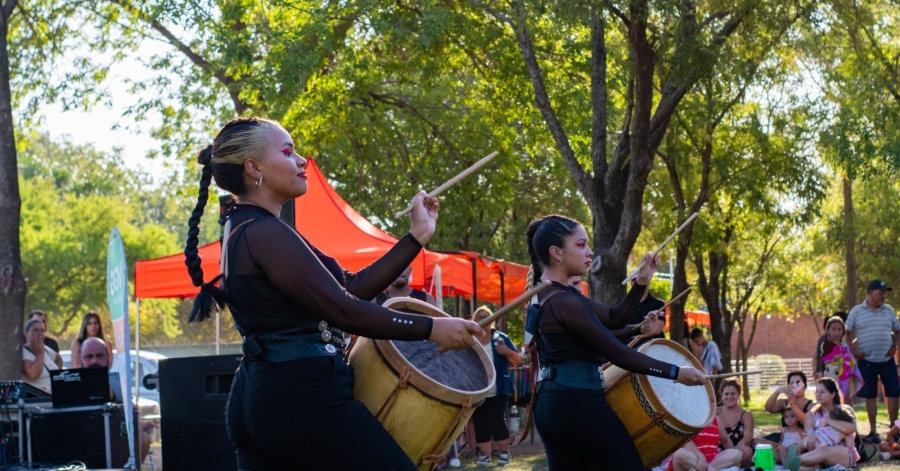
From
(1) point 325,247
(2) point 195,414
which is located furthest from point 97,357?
(2) point 195,414

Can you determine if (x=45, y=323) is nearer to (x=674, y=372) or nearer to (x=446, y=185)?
(x=674, y=372)

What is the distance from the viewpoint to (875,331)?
13242 mm

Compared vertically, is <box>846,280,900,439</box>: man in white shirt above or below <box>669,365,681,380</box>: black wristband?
below

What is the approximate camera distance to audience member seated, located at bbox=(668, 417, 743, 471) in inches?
390

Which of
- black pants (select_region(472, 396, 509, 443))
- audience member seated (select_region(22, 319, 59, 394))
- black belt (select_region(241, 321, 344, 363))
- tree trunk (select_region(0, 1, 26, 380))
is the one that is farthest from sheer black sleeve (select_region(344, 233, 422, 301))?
black pants (select_region(472, 396, 509, 443))

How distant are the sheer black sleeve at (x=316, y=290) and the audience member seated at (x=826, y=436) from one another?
7.72 meters

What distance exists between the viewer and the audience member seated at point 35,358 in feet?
36.0

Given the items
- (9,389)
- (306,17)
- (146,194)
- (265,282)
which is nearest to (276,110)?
(306,17)

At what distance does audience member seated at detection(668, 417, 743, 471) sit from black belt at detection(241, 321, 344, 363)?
Result: 718cm

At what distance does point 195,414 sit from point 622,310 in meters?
3.67

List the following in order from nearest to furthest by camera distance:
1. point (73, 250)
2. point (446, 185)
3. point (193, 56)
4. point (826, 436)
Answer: point (446, 185) < point (826, 436) < point (193, 56) < point (73, 250)

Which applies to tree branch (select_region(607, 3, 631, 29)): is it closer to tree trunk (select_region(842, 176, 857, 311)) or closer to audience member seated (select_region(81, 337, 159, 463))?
audience member seated (select_region(81, 337, 159, 463))

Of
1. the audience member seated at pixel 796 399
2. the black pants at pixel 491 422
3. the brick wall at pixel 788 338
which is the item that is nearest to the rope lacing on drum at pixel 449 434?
the audience member seated at pixel 796 399

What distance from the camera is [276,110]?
15453 mm
